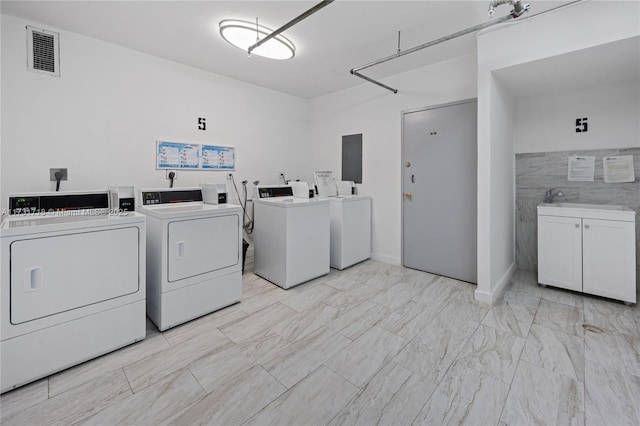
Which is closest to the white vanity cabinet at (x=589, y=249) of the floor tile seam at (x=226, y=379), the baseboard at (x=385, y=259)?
the baseboard at (x=385, y=259)

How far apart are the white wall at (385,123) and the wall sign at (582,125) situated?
1.26 meters

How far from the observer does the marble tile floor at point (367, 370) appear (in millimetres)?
1511

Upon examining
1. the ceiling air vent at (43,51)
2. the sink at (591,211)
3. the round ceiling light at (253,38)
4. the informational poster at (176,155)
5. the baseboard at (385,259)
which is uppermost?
the round ceiling light at (253,38)

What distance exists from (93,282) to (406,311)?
2.50 metres

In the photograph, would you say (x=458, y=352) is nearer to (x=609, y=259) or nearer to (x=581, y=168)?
(x=609, y=259)

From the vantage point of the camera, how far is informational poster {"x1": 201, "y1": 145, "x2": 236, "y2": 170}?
370 centimetres

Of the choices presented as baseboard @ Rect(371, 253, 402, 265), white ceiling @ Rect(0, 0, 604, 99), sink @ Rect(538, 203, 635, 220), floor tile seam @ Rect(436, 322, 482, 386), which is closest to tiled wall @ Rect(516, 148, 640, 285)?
sink @ Rect(538, 203, 635, 220)

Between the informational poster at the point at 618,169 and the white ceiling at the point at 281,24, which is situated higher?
the white ceiling at the point at 281,24

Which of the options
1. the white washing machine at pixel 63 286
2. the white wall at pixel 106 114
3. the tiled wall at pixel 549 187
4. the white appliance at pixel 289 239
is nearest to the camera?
the white washing machine at pixel 63 286

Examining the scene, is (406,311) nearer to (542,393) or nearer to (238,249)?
(542,393)

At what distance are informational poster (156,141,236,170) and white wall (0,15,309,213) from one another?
76mm

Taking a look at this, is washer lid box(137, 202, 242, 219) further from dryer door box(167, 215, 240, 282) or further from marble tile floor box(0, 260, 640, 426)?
marble tile floor box(0, 260, 640, 426)

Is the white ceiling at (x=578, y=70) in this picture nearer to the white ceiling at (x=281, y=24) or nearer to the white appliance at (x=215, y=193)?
the white ceiling at (x=281, y=24)

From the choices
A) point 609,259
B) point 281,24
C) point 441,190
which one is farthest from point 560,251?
point 281,24
